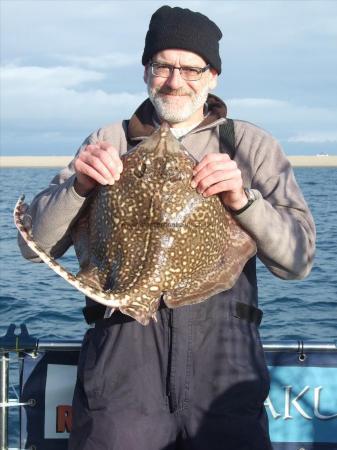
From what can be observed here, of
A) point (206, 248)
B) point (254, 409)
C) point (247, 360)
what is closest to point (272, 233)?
point (206, 248)

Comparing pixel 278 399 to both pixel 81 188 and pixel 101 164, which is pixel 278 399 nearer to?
pixel 81 188

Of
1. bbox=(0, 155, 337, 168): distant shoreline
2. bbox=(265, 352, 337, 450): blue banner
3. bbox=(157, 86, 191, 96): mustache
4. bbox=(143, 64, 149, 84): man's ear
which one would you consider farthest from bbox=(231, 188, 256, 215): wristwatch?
bbox=(0, 155, 337, 168): distant shoreline

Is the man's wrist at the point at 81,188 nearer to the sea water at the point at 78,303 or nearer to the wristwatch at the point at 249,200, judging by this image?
the wristwatch at the point at 249,200

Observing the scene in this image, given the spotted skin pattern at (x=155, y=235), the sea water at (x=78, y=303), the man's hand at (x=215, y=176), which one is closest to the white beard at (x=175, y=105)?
the spotted skin pattern at (x=155, y=235)

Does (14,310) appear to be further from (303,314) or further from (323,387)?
(323,387)

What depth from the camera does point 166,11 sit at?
4.12 metres

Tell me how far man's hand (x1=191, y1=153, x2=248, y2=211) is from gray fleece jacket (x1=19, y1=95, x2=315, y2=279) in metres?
0.22

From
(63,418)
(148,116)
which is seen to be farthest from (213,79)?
(63,418)

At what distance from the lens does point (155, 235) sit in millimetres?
3283

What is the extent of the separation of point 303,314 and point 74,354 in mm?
7867

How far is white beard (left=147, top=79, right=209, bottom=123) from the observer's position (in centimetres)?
388

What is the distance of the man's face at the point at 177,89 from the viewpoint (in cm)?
385

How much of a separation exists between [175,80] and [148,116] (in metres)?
0.39

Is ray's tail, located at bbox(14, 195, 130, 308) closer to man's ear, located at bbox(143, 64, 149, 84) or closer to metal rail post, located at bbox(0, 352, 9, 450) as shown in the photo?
man's ear, located at bbox(143, 64, 149, 84)
